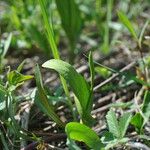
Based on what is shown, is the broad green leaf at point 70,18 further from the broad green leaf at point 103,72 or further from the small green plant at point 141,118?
the small green plant at point 141,118

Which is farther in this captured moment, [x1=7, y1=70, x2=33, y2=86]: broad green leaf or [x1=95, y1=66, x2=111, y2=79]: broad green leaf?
[x1=95, y1=66, x2=111, y2=79]: broad green leaf

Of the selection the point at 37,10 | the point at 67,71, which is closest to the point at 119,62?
the point at 37,10

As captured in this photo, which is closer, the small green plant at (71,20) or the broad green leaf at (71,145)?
the broad green leaf at (71,145)

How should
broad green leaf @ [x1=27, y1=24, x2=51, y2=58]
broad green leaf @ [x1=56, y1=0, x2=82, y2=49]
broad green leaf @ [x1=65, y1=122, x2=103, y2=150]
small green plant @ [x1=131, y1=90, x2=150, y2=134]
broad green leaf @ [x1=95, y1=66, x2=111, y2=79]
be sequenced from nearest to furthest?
broad green leaf @ [x1=65, y1=122, x2=103, y2=150], small green plant @ [x1=131, y1=90, x2=150, y2=134], broad green leaf @ [x1=95, y1=66, x2=111, y2=79], broad green leaf @ [x1=56, y1=0, x2=82, y2=49], broad green leaf @ [x1=27, y1=24, x2=51, y2=58]

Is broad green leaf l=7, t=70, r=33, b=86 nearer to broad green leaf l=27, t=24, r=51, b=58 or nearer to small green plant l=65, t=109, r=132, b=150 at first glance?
small green plant l=65, t=109, r=132, b=150

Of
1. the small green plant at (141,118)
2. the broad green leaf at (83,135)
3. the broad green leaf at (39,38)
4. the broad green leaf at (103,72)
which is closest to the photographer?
the broad green leaf at (83,135)

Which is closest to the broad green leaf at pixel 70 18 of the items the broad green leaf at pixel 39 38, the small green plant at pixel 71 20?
the small green plant at pixel 71 20

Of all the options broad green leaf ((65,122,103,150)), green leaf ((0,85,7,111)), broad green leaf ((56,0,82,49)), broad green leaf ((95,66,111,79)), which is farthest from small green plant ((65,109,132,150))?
broad green leaf ((56,0,82,49))

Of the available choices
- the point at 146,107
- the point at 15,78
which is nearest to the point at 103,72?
the point at 146,107
